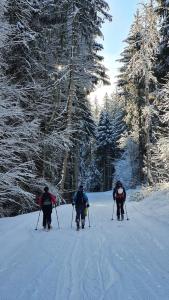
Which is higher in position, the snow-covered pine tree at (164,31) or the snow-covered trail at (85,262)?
the snow-covered pine tree at (164,31)

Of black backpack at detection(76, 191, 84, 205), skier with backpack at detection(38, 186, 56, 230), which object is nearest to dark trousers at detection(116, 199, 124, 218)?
black backpack at detection(76, 191, 84, 205)

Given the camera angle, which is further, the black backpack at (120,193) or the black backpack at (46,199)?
the black backpack at (120,193)

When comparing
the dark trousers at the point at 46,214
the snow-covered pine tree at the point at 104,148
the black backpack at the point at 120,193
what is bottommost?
the dark trousers at the point at 46,214

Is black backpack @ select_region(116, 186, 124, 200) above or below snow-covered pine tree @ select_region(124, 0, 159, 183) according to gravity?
below

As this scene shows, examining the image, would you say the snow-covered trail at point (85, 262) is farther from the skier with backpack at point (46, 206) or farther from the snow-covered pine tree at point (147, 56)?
the snow-covered pine tree at point (147, 56)

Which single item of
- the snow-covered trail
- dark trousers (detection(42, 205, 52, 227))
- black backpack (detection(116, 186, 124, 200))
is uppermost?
black backpack (detection(116, 186, 124, 200))

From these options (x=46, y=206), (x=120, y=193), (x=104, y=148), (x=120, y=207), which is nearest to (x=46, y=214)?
(x=46, y=206)

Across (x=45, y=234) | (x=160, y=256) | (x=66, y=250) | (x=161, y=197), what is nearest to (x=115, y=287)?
(x=160, y=256)

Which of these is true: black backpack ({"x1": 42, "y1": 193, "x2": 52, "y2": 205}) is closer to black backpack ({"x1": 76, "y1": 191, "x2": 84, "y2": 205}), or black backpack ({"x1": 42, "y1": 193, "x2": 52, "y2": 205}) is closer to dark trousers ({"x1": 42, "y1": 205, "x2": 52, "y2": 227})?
dark trousers ({"x1": 42, "y1": 205, "x2": 52, "y2": 227})

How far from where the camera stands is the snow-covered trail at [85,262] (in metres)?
6.93

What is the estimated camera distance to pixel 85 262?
9.13 metres

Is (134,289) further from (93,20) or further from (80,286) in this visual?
(93,20)

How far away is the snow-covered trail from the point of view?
6.93 metres

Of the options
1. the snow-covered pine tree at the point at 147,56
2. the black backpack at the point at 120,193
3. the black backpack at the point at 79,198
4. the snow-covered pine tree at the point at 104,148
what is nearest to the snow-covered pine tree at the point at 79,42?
the snow-covered pine tree at the point at 147,56
